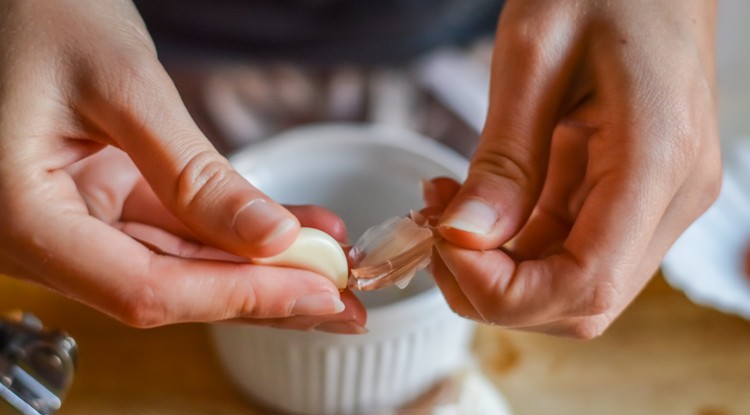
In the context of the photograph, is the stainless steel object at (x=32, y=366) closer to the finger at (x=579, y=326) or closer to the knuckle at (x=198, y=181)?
the knuckle at (x=198, y=181)

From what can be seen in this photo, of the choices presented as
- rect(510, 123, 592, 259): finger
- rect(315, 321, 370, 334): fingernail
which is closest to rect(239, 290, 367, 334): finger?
rect(315, 321, 370, 334): fingernail

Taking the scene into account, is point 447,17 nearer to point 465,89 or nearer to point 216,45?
point 465,89

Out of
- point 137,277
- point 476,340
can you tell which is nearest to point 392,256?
point 137,277

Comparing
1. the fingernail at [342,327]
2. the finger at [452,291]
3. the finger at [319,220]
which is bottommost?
the fingernail at [342,327]

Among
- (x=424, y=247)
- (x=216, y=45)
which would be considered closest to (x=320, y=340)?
(x=424, y=247)

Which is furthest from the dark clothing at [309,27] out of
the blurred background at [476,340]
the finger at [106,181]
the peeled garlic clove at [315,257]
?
the peeled garlic clove at [315,257]

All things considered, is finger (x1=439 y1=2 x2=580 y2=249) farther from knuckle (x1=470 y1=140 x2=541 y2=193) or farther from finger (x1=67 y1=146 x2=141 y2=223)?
finger (x1=67 y1=146 x2=141 y2=223)
